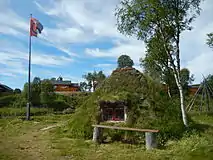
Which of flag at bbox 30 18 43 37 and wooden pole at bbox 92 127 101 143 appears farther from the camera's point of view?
flag at bbox 30 18 43 37

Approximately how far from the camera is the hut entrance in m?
12.7

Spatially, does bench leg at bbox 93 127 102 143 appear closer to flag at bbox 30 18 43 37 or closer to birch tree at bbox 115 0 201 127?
birch tree at bbox 115 0 201 127

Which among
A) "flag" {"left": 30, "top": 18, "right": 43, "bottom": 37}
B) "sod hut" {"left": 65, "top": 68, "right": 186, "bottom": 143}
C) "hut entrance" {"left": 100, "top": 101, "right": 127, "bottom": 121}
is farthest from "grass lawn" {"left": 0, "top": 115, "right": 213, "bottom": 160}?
"flag" {"left": 30, "top": 18, "right": 43, "bottom": 37}

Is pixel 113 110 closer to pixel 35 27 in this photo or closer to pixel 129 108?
pixel 129 108

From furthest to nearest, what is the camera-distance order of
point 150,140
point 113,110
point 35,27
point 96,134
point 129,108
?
1. point 35,27
2. point 113,110
3. point 129,108
4. point 96,134
5. point 150,140

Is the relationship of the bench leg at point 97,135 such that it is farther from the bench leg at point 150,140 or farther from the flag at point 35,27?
the flag at point 35,27

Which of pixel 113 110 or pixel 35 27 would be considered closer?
pixel 113 110

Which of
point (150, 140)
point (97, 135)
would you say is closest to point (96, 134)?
point (97, 135)

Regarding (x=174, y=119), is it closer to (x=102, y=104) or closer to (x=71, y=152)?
(x=102, y=104)

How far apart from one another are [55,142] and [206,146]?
599cm

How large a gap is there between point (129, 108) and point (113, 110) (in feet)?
2.57

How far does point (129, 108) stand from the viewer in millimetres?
12492

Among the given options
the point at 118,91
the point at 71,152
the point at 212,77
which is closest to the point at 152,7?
the point at 118,91

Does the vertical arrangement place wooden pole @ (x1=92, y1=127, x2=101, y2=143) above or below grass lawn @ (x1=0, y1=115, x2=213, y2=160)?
above
